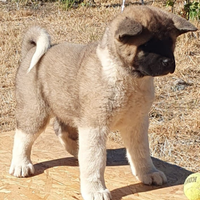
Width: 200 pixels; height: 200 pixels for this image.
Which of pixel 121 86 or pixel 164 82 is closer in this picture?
pixel 121 86

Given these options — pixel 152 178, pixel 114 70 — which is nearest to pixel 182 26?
pixel 114 70

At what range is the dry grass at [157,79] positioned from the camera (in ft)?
15.6

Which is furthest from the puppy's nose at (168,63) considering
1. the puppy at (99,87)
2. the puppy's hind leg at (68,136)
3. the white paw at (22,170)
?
the white paw at (22,170)

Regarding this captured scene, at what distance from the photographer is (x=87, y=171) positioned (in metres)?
3.11

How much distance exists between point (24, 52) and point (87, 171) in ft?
4.51

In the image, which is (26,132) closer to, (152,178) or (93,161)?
(93,161)

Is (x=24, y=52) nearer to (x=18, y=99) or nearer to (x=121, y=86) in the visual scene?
(x=18, y=99)

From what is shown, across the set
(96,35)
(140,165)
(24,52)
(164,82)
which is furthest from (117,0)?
(140,165)

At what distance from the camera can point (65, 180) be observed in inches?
142

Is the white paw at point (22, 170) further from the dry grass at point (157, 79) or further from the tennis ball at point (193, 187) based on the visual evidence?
the dry grass at point (157, 79)

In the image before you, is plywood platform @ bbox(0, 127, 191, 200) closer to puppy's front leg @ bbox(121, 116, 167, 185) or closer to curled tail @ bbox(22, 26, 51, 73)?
puppy's front leg @ bbox(121, 116, 167, 185)

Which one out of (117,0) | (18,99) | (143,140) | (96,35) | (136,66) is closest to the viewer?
(136,66)

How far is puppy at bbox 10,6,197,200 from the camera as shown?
280 cm

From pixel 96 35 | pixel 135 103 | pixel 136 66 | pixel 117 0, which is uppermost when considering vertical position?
pixel 117 0
